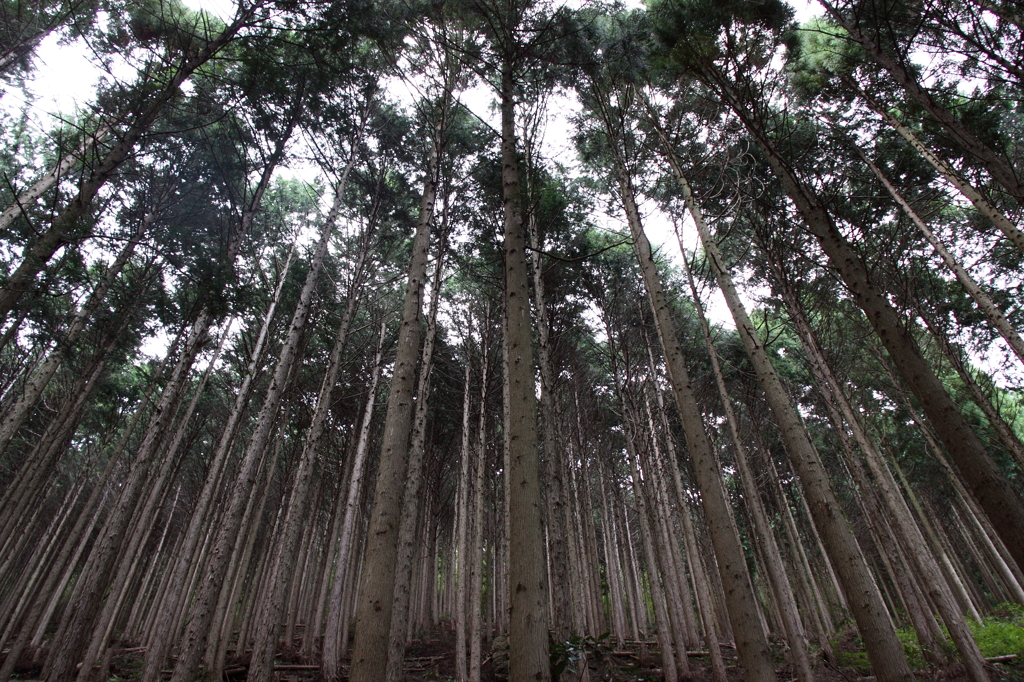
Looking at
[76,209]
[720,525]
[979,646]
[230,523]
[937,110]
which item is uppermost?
[937,110]

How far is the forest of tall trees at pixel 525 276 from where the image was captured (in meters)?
4.38

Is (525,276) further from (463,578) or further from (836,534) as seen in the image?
(463,578)

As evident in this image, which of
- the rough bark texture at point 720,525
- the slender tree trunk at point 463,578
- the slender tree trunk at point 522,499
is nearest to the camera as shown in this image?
the slender tree trunk at point 522,499

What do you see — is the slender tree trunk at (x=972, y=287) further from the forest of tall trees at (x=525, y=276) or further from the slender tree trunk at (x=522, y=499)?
the slender tree trunk at (x=522, y=499)

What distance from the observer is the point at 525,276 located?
4.04 m

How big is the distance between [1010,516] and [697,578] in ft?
22.0

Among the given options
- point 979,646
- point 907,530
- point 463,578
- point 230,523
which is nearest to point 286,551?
point 230,523

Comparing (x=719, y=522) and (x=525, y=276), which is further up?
(x=525, y=276)

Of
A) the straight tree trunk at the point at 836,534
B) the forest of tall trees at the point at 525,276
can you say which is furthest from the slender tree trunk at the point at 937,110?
the straight tree trunk at the point at 836,534

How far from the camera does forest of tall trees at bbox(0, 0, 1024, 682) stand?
438 centimetres

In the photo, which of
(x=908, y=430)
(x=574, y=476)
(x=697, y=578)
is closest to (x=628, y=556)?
(x=574, y=476)

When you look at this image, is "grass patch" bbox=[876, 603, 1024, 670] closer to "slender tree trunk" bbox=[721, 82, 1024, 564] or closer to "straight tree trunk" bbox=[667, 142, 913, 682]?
"straight tree trunk" bbox=[667, 142, 913, 682]

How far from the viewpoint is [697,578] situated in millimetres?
8445

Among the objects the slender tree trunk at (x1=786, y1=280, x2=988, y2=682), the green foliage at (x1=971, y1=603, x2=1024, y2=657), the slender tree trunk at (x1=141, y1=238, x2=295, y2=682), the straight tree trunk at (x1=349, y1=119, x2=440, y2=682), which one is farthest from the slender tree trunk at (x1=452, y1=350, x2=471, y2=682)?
the green foliage at (x1=971, y1=603, x2=1024, y2=657)
